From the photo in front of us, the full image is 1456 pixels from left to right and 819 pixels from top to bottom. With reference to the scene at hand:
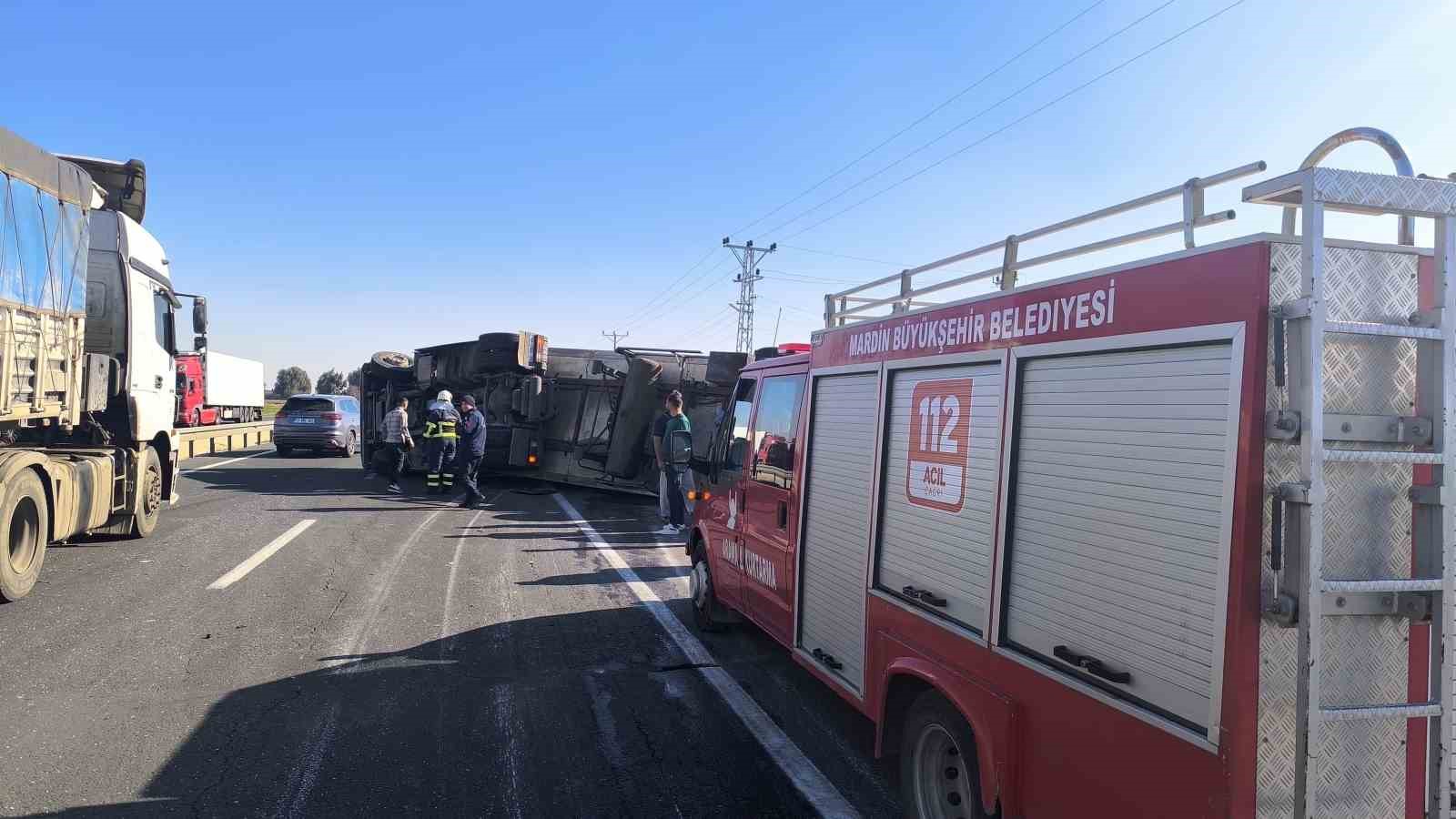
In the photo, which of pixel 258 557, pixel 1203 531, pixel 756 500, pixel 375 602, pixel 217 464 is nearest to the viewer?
pixel 1203 531

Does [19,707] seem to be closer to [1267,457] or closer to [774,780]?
[774,780]

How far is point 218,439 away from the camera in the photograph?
24.8 metres

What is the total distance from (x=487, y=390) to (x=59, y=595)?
31.1ft

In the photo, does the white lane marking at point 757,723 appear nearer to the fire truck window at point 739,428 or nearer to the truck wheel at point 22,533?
the fire truck window at point 739,428

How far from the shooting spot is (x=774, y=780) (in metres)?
4.10

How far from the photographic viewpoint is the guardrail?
21.5 m

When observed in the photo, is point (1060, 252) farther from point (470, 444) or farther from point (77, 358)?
point (470, 444)

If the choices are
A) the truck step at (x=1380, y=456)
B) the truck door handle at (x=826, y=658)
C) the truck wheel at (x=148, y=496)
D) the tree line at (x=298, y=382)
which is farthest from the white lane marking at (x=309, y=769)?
the tree line at (x=298, y=382)

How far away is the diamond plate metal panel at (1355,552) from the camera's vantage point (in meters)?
2.24

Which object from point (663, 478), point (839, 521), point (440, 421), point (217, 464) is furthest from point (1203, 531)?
point (217, 464)

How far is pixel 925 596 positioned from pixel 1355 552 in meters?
1.61

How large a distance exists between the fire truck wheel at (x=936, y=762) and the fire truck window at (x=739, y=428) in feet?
8.45

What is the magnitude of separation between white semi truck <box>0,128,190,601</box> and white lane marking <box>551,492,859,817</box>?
5.08 m

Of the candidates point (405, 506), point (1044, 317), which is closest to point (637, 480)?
point (405, 506)
